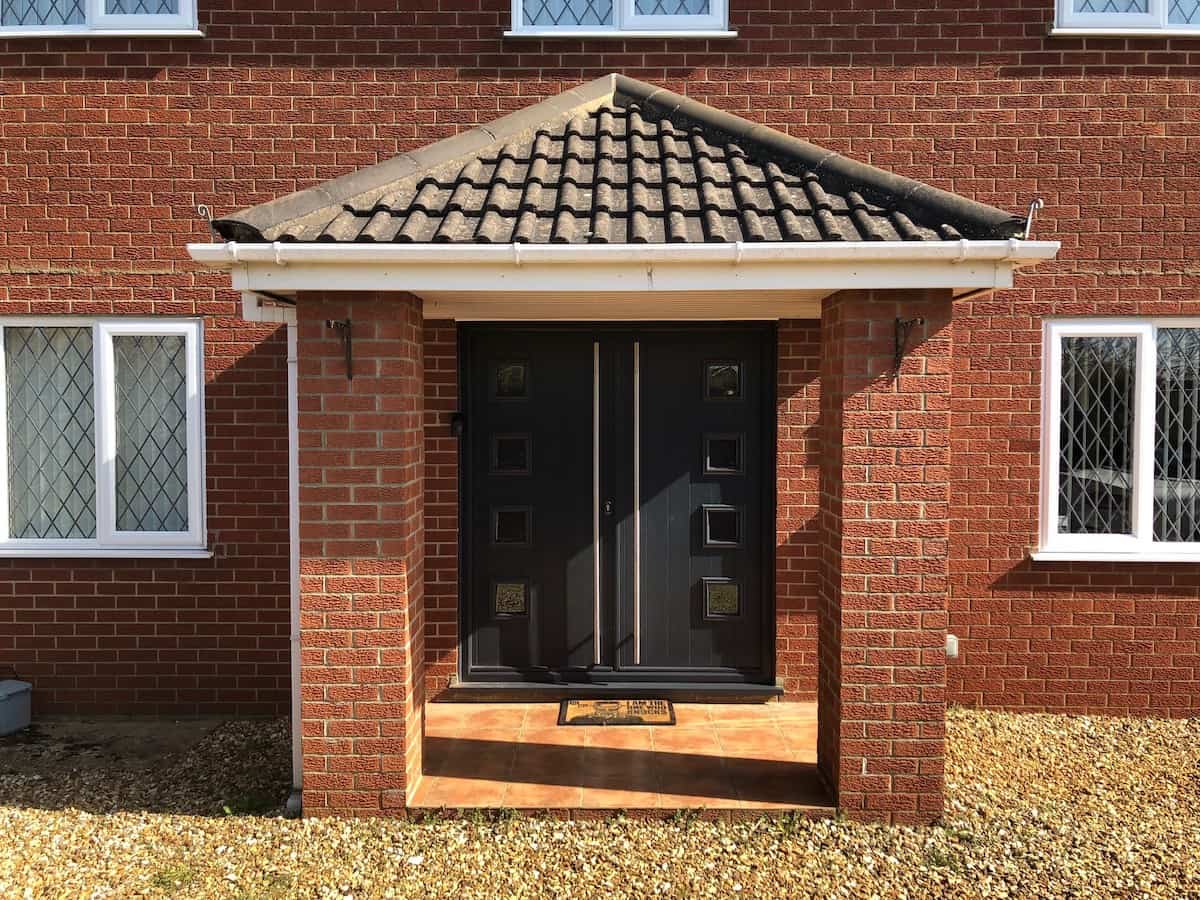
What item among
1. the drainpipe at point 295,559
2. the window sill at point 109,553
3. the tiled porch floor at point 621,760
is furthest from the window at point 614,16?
the tiled porch floor at point 621,760

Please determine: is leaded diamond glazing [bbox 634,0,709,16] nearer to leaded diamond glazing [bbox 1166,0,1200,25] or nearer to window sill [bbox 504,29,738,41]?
window sill [bbox 504,29,738,41]

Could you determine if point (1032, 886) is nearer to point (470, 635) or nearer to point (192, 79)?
point (470, 635)

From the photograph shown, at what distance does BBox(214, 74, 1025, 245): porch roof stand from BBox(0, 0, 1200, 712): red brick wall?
3.60 ft

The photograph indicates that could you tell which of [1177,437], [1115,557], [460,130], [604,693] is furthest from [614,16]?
[1115,557]

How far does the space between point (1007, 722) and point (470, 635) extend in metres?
3.59

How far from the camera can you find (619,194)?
14.3 ft

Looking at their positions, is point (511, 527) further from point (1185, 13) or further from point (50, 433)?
point (1185, 13)

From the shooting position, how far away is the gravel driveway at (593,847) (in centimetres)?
372

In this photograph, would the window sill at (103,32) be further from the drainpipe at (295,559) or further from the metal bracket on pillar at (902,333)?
the metal bracket on pillar at (902,333)

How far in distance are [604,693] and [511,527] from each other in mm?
1285

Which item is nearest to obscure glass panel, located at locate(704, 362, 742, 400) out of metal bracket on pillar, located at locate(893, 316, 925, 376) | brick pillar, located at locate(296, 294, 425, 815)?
metal bracket on pillar, located at locate(893, 316, 925, 376)

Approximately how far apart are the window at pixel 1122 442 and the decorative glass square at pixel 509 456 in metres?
3.49

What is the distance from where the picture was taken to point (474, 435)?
5.93 m

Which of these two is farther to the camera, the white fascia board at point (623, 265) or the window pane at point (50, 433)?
the window pane at point (50, 433)
